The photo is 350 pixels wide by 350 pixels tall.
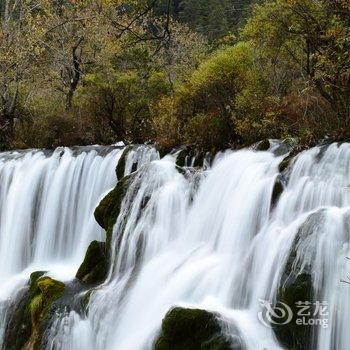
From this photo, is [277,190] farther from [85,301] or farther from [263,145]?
[85,301]

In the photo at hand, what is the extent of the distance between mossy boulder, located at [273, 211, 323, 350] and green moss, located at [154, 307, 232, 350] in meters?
0.73

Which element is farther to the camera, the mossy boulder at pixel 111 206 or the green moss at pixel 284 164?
the mossy boulder at pixel 111 206

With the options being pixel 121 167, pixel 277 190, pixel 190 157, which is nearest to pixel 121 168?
pixel 121 167

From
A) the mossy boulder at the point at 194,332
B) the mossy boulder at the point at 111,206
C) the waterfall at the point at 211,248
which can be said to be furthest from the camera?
the mossy boulder at the point at 111,206

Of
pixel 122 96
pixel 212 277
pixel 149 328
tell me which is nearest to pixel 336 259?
pixel 212 277

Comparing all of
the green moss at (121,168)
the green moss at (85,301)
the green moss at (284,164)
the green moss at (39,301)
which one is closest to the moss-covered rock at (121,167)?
the green moss at (121,168)

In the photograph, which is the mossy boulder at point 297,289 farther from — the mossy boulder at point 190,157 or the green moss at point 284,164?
the mossy boulder at point 190,157

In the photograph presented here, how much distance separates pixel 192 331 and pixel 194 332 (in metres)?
0.03

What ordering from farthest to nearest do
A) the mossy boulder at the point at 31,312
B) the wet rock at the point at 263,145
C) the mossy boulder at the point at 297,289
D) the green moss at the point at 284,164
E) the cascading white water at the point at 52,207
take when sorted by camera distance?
1. the cascading white water at the point at 52,207
2. the wet rock at the point at 263,145
3. the green moss at the point at 284,164
4. the mossy boulder at the point at 31,312
5. the mossy boulder at the point at 297,289

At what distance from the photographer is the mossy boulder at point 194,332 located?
6.02 meters

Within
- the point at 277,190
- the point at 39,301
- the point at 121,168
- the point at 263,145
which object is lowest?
the point at 39,301
